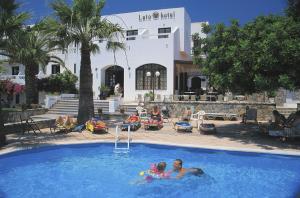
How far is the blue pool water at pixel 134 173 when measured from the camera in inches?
417

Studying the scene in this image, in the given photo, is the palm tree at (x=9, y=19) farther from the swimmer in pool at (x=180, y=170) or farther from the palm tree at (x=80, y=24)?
the swimmer in pool at (x=180, y=170)

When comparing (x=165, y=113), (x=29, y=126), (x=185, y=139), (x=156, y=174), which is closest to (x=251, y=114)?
(x=165, y=113)

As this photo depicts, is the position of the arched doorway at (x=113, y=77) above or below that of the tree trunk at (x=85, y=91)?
above

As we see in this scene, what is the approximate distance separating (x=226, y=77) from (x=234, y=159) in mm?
4009

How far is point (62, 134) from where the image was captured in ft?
58.9

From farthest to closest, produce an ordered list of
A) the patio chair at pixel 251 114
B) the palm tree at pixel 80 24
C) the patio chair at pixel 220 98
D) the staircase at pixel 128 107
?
the staircase at pixel 128 107
the patio chair at pixel 220 98
the patio chair at pixel 251 114
the palm tree at pixel 80 24

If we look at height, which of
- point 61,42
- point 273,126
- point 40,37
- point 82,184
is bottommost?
point 82,184

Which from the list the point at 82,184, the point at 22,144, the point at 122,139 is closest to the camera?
Answer: the point at 82,184

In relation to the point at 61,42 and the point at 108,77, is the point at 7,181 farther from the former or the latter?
the point at 108,77

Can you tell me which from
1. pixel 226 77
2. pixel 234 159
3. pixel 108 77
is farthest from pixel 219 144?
pixel 108 77

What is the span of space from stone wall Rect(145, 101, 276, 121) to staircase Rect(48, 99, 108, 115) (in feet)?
12.4

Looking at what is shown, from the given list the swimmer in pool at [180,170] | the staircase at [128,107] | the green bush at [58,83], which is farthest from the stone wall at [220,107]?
the swimmer in pool at [180,170]

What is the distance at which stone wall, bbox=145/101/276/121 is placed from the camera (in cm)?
2498

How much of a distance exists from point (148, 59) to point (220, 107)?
9638 millimetres
